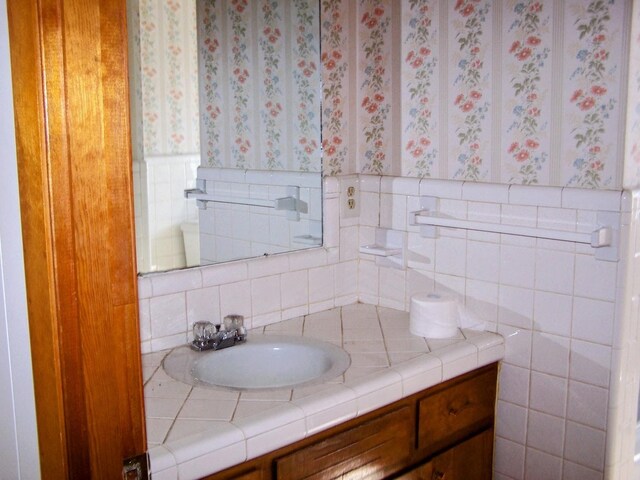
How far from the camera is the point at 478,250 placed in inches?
79.4

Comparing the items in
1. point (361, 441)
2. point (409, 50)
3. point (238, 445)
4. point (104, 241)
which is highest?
point (409, 50)

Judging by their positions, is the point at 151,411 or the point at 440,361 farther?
the point at 440,361

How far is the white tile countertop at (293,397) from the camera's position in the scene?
1339 millimetres

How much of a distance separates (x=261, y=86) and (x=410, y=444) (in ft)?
3.71

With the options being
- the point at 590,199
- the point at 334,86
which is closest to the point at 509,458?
the point at 590,199

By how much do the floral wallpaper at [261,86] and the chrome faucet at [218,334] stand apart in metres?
0.45

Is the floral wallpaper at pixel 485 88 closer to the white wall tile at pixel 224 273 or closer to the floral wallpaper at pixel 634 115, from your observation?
the floral wallpaper at pixel 634 115

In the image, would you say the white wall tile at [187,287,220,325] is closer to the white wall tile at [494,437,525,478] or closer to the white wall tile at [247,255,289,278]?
the white wall tile at [247,255,289,278]

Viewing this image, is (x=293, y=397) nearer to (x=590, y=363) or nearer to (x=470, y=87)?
(x=590, y=363)

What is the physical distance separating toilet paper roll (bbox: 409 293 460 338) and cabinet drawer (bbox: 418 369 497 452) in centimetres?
15

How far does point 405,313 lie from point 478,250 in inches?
13.4

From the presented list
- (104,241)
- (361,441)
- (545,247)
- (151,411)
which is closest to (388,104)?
(545,247)

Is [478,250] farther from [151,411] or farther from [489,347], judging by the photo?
[151,411]

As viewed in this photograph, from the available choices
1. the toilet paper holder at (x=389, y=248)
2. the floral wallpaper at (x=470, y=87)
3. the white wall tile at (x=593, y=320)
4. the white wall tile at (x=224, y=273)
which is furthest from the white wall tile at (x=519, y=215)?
the white wall tile at (x=224, y=273)
